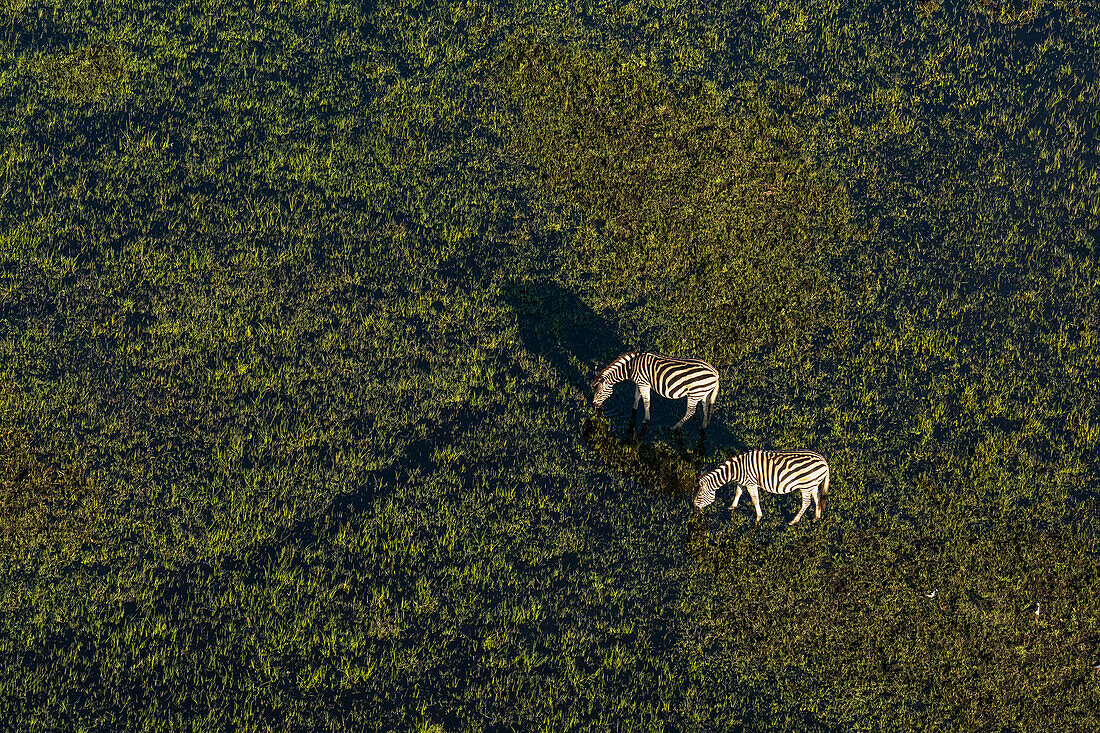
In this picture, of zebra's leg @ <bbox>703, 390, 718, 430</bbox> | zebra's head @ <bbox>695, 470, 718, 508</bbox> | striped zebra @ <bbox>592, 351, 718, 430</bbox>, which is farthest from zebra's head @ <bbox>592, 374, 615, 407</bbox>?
zebra's head @ <bbox>695, 470, 718, 508</bbox>

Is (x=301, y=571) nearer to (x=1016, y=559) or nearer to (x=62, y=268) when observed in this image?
(x=62, y=268)

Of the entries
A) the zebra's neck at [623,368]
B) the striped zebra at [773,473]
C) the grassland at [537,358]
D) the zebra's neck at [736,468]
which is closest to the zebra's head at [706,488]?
the striped zebra at [773,473]

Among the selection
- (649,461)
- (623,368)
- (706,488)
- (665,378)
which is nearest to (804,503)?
(706,488)

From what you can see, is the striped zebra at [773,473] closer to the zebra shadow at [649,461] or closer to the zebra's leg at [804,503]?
the zebra's leg at [804,503]

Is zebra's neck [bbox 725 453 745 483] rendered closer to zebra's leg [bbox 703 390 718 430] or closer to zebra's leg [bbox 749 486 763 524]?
zebra's leg [bbox 749 486 763 524]

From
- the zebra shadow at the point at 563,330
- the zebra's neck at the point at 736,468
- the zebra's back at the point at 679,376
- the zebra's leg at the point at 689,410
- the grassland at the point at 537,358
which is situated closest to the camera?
the grassland at the point at 537,358
